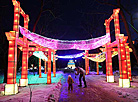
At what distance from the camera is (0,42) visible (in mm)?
11977

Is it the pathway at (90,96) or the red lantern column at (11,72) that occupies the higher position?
the red lantern column at (11,72)

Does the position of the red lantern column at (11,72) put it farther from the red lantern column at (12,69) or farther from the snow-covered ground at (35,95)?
the snow-covered ground at (35,95)

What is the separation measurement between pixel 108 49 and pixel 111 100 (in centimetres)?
644

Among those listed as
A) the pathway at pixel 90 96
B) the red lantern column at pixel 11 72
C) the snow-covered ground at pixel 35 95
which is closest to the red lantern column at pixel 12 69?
the red lantern column at pixel 11 72

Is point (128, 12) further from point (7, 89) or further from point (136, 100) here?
point (7, 89)

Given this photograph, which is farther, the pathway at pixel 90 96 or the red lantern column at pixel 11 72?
the red lantern column at pixel 11 72

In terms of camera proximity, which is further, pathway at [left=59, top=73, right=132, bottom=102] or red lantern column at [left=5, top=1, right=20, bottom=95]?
red lantern column at [left=5, top=1, right=20, bottom=95]

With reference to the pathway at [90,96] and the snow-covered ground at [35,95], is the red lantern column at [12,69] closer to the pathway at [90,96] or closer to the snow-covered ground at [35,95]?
the snow-covered ground at [35,95]

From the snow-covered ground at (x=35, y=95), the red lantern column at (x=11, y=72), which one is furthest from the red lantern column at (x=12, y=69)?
the snow-covered ground at (x=35, y=95)

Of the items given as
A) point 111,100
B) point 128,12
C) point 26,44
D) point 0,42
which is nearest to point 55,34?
point 0,42

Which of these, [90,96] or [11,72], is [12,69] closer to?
[11,72]

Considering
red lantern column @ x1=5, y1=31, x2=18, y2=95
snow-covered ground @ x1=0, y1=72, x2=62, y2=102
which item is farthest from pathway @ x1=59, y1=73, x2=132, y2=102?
red lantern column @ x1=5, y1=31, x2=18, y2=95

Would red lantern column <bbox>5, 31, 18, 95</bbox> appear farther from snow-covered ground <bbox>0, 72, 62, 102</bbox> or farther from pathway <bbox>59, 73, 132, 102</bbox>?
pathway <bbox>59, 73, 132, 102</bbox>

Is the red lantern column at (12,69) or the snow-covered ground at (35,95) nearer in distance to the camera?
the snow-covered ground at (35,95)
